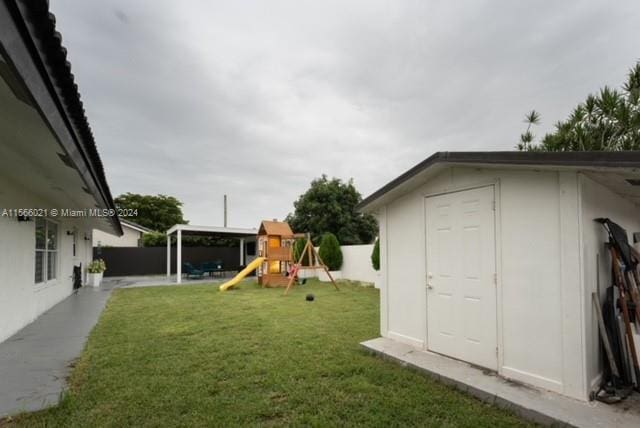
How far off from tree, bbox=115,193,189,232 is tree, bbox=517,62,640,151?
3127 cm

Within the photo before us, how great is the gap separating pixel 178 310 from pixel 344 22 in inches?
304

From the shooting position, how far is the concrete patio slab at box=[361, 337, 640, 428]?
2.73 meters

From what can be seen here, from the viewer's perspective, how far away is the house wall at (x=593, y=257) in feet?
10.1

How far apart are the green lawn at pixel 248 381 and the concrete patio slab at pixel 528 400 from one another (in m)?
0.12

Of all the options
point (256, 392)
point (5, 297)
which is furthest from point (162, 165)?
point (256, 392)

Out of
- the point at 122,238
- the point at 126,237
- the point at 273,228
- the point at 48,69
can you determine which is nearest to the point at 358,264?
the point at 273,228

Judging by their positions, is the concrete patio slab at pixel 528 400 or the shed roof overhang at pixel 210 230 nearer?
the concrete patio slab at pixel 528 400

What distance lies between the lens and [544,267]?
3.32 meters

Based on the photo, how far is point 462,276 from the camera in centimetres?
411

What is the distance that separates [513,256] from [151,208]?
33991mm

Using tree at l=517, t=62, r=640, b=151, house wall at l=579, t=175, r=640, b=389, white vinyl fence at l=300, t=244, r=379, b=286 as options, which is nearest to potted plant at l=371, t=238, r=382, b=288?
white vinyl fence at l=300, t=244, r=379, b=286

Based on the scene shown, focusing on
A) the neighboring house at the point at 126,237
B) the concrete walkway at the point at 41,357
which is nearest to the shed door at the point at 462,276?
the concrete walkway at the point at 41,357

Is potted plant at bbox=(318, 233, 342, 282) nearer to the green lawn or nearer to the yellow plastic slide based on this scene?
the yellow plastic slide

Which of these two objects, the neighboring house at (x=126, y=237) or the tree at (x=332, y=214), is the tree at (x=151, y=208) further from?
the tree at (x=332, y=214)
